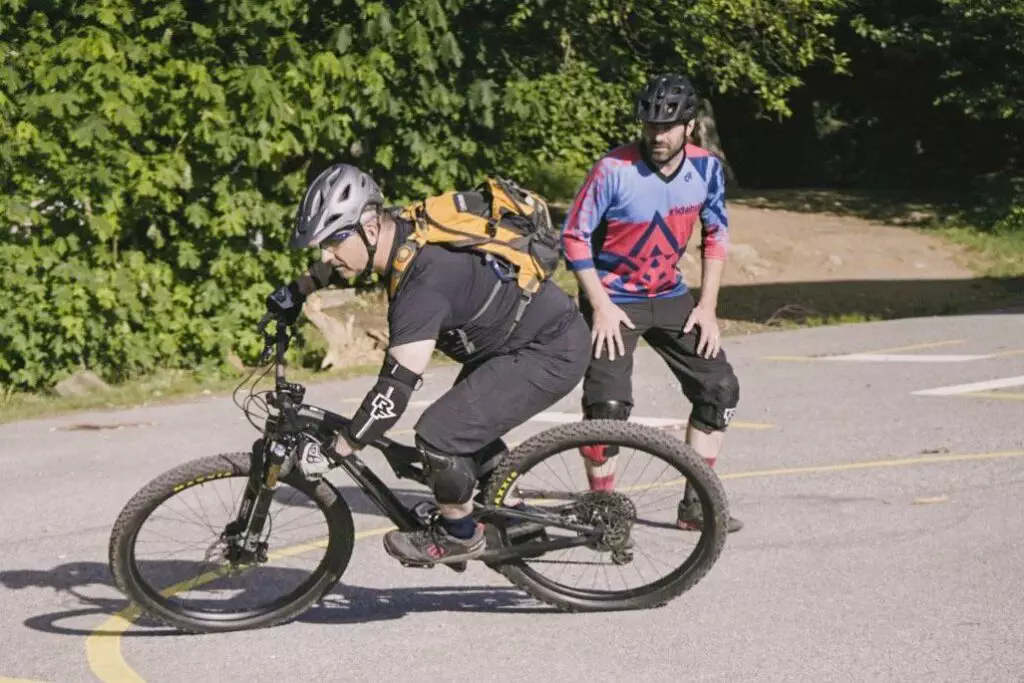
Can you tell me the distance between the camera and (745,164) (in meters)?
36.0

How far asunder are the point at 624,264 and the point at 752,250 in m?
15.7

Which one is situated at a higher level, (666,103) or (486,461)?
(666,103)

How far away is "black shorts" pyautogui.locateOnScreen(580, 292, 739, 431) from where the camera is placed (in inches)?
287

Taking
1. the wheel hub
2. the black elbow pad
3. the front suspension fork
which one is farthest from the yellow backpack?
the wheel hub

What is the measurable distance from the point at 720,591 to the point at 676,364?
1.24 metres

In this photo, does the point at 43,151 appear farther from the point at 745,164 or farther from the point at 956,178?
the point at 745,164

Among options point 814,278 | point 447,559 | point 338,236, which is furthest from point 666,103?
point 814,278

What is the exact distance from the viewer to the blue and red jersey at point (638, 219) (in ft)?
23.9

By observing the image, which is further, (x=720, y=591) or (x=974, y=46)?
(x=974, y=46)

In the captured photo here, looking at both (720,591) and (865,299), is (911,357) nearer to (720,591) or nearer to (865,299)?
(865,299)

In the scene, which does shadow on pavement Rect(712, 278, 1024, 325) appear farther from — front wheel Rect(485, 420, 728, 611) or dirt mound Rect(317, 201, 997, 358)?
front wheel Rect(485, 420, 728, 611)

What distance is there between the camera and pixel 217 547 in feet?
21.0

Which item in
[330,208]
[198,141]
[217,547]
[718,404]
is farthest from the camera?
[198,141]

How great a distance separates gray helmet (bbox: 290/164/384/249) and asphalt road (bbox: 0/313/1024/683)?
57.2 inches
